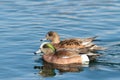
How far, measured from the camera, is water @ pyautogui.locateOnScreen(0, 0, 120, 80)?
14797 millimetres

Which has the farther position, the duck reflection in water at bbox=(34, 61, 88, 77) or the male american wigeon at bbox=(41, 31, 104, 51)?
the male american wigeon at bbox=(41, 31, 104, 51)

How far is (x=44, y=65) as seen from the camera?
1590 centimetres

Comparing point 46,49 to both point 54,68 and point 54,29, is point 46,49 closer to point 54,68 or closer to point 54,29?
Result: point 54,68

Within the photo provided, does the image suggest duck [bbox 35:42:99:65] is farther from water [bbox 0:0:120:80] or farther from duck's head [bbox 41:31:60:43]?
duck's head [bbox 41:31:60:43]

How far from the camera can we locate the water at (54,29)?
1480cm

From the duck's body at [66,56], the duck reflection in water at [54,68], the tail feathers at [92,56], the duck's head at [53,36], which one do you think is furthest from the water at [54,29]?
the duck's head at [53,36]

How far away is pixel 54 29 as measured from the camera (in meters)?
19.4

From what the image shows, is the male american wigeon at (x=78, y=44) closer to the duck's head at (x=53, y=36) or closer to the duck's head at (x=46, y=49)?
the duck's head at (x=53, y=36)

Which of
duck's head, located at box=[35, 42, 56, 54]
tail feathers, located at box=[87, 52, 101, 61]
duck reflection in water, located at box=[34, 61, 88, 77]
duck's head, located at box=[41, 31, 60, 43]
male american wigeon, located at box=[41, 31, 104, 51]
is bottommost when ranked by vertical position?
duck reflection in water, located at box=[34, 61, 88, 77]

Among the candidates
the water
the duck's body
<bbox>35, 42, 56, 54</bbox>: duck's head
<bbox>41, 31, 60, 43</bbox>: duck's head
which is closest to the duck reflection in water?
the water

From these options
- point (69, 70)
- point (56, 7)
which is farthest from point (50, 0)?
point (69, 70)

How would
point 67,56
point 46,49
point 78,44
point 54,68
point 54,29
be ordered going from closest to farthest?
point 54,68
point 67,56
point 46,49
point 78,44
point 54,29

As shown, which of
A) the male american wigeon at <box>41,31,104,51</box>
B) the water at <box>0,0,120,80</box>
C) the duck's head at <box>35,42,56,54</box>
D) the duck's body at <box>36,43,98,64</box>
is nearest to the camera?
the water at <box>0,0,120,80</box>

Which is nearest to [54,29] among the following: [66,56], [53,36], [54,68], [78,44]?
[53,36]
